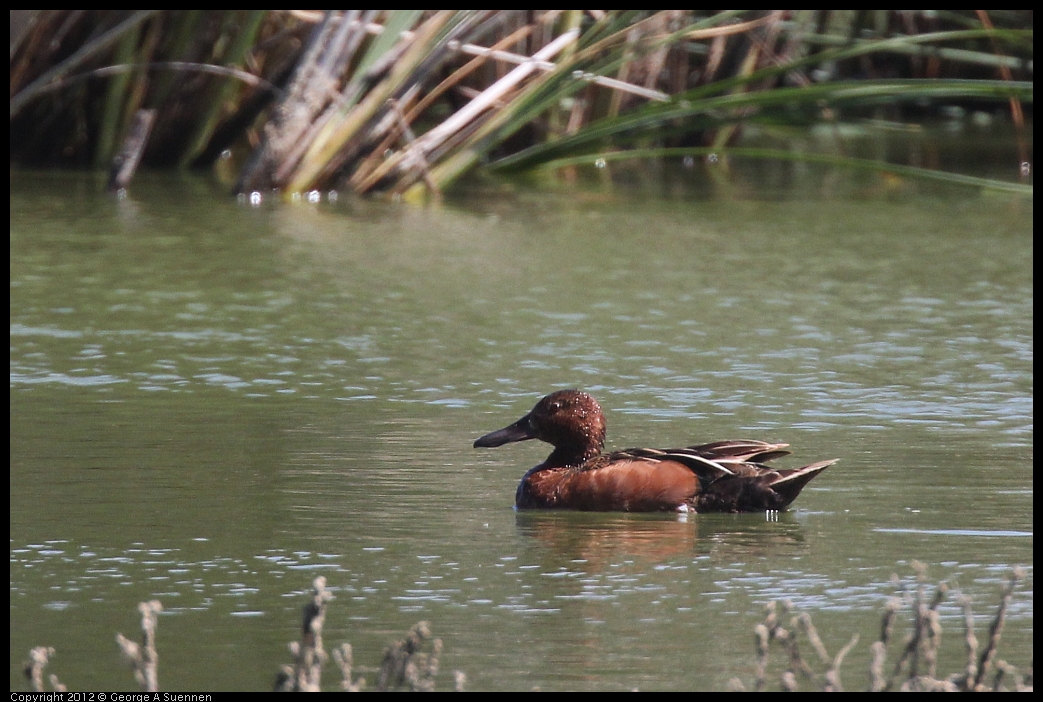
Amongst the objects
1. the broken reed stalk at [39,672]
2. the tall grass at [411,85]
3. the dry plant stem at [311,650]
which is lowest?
the broken reed stalk at [39,672]

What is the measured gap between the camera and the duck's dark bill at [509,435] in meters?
5.35

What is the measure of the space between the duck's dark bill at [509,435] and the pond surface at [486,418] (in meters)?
0.11

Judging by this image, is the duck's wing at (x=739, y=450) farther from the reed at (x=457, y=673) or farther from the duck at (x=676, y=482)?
the reed at (x=457, y=673)

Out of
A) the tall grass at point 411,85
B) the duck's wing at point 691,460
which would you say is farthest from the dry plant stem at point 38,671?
the tall grass at point 411,85

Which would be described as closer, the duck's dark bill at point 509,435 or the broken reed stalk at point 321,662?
the broken reed stalk at point 321,662

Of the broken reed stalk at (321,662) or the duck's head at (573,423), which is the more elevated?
the duck's head at (573,423)

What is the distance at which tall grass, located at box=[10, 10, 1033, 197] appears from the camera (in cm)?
1030

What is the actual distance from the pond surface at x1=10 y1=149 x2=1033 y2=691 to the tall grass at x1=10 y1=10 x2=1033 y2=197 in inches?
17.0

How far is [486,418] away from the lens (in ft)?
20.1

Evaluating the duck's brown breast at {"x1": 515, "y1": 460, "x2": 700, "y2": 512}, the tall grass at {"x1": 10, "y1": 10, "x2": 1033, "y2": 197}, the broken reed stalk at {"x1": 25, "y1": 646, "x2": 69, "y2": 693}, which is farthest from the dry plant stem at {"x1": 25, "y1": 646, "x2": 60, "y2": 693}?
the tall grass at {"x1": 10, "y1": 10, "x2": 1033, "y2": 197}

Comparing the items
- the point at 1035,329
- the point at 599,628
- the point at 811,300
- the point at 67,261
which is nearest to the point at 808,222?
the point at 811,300

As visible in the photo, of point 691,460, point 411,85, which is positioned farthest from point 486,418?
point 411,85

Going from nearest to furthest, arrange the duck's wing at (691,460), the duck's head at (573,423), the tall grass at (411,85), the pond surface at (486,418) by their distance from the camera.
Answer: the pond surface at (486,418), the duck's wing at (691,460), the duck's head at (573,423), the tall grass at (411,85)

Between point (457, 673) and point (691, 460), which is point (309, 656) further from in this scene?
point (691, 460)
